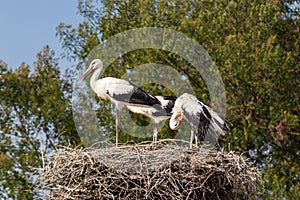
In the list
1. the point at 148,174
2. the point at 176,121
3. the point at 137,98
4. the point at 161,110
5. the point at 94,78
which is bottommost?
the point at 148,174

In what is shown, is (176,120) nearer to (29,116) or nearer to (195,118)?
(195,118)

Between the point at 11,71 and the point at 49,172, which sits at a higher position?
the point at 11,71

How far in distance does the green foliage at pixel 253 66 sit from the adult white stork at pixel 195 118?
209 inches

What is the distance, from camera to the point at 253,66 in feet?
47.7

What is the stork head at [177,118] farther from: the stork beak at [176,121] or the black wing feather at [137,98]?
the black wing feather at [137,98]

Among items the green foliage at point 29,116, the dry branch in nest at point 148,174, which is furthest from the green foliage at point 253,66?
the dry branch in nest at point 148,174

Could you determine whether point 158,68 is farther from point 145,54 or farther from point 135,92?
point 135,92

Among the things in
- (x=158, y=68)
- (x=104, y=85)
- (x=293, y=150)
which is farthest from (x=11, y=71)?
(x=104, y=85)

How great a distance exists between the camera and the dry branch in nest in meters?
6.99

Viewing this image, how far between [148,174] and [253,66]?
309 inches

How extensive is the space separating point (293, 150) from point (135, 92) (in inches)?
272

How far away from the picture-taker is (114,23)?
630 inches

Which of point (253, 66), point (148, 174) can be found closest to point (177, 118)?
point (148, 174)

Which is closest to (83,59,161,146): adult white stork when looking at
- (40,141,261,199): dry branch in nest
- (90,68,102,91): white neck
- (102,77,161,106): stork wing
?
(102,77,161,106): stork wing
